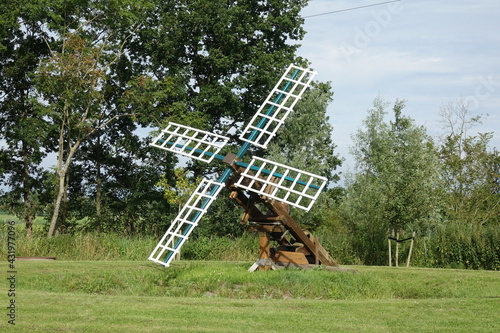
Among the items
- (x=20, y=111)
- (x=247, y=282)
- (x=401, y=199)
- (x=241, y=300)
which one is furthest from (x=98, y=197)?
(x=241, y=300)

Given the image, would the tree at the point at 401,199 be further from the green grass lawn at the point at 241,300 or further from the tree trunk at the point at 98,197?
the tree trunk at the point at 98,197

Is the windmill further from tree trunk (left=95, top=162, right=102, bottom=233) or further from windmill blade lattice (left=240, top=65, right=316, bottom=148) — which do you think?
tree trunk (left=95, top=162, right=102, bottom=233)

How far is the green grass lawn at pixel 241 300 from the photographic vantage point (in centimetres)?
951

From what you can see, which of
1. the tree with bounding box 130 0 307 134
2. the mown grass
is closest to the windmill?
the mown grass

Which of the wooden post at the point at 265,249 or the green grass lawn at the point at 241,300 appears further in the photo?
the wooden post at the point at 265,249

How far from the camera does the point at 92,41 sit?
30297mm

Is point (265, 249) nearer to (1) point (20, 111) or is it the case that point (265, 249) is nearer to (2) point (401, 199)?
(2) point (401, 199)

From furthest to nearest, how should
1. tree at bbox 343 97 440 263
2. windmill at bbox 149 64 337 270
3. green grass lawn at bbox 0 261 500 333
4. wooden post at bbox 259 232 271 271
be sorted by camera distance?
tree at bbox 343 97 440 263, wooden post at bbox 259 232 271 271, windmill at bbox 149 64 337 270, green grass lawn at bbox 0 261 500 333

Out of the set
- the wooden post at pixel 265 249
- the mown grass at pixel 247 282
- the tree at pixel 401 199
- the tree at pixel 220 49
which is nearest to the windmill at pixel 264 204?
the wooden post at pixel 265 249

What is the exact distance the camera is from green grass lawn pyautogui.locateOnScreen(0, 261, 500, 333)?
9508 mm

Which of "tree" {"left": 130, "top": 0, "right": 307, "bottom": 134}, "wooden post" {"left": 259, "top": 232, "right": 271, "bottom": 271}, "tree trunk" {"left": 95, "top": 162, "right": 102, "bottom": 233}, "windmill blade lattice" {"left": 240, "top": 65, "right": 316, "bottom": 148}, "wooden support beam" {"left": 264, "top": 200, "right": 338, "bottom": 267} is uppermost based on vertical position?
"tree" {"left": 130, "top": 0, "right": 307, "bottom": 134}

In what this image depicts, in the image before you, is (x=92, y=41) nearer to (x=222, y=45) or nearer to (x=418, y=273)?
(x=222, y=45)

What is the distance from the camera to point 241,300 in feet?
40.6

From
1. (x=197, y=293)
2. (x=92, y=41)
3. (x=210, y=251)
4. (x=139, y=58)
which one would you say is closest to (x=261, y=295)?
(x=197, y=293)
